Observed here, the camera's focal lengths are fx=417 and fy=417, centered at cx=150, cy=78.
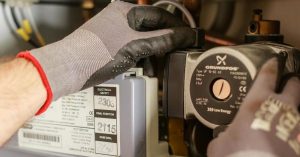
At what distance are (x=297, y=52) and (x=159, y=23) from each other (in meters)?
0.22

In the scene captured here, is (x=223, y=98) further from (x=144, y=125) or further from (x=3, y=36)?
(x=3, y=36)

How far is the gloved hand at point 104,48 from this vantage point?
61 cm

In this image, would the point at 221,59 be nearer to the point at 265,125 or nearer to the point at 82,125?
the point at 265,125

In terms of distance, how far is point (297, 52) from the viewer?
2.05 feet

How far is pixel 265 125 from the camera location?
483mm

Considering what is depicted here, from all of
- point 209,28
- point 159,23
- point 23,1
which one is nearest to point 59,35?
point 23,1

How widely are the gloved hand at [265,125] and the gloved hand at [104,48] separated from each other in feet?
0.65

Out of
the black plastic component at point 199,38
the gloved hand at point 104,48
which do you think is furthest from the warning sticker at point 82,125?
the black plastic component at point 199,38

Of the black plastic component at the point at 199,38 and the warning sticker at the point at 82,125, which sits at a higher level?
the black plastic component at the point at 199,38

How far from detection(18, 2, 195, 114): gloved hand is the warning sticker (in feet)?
0.14

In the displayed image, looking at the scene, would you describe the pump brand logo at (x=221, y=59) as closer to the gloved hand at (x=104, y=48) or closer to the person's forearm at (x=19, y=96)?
the gloved hand at (x=104, y=48)

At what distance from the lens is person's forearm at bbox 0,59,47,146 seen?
60 cm

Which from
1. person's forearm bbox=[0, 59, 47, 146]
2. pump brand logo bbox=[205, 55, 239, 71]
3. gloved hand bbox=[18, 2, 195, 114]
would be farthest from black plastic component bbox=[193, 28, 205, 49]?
person's forearm bbox=[0, 59, 47, 146]

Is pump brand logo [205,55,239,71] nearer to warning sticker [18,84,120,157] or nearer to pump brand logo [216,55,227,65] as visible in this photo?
pump brand logo [216,55,227,65]
